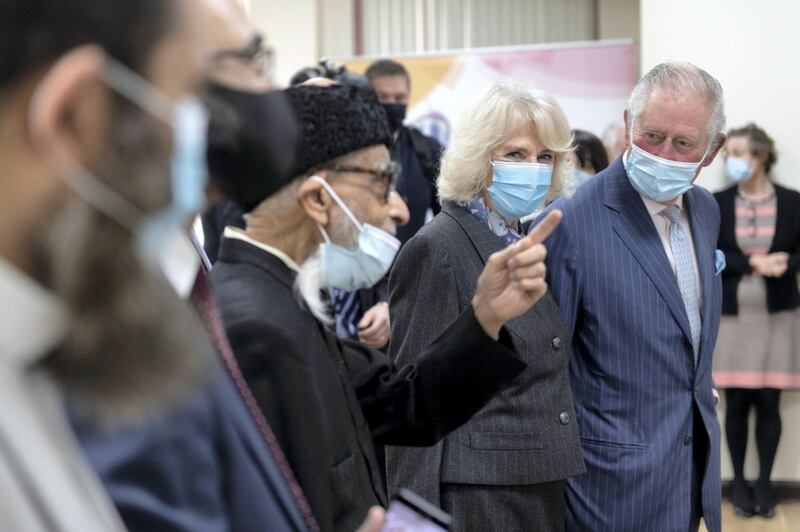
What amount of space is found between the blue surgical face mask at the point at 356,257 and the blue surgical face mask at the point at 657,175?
38.0 inches

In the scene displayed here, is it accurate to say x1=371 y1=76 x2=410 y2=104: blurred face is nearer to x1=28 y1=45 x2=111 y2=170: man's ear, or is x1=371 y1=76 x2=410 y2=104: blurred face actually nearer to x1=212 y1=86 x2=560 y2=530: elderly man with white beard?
x1=212 y1=86 x2=560 y2=530: elderly man with white beard

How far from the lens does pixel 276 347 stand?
131 cm

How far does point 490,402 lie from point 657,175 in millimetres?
715

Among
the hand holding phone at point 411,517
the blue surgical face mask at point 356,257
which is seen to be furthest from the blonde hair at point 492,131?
the hand holding phone at point 411,517

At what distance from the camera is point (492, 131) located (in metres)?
2.49

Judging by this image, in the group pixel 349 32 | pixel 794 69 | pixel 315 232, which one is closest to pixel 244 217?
pixel 315 232

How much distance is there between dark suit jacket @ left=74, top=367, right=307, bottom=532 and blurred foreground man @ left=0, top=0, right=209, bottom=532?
56mm

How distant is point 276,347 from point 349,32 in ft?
20.5

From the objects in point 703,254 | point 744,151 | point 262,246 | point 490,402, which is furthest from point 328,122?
point 744,151

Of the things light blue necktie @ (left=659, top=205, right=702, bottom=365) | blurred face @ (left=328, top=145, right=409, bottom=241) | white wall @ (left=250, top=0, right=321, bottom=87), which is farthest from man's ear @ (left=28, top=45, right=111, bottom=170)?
white wall @ (left=250, top=0, right=321, bottom=87)

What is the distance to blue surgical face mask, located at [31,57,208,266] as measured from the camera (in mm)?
698

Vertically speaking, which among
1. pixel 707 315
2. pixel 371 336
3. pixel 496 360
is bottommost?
pixel 371 336

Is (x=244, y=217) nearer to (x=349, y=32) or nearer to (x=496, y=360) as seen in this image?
(x=496, y=360)

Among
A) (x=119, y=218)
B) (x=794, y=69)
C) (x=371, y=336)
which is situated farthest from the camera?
(x=794, y=69)
